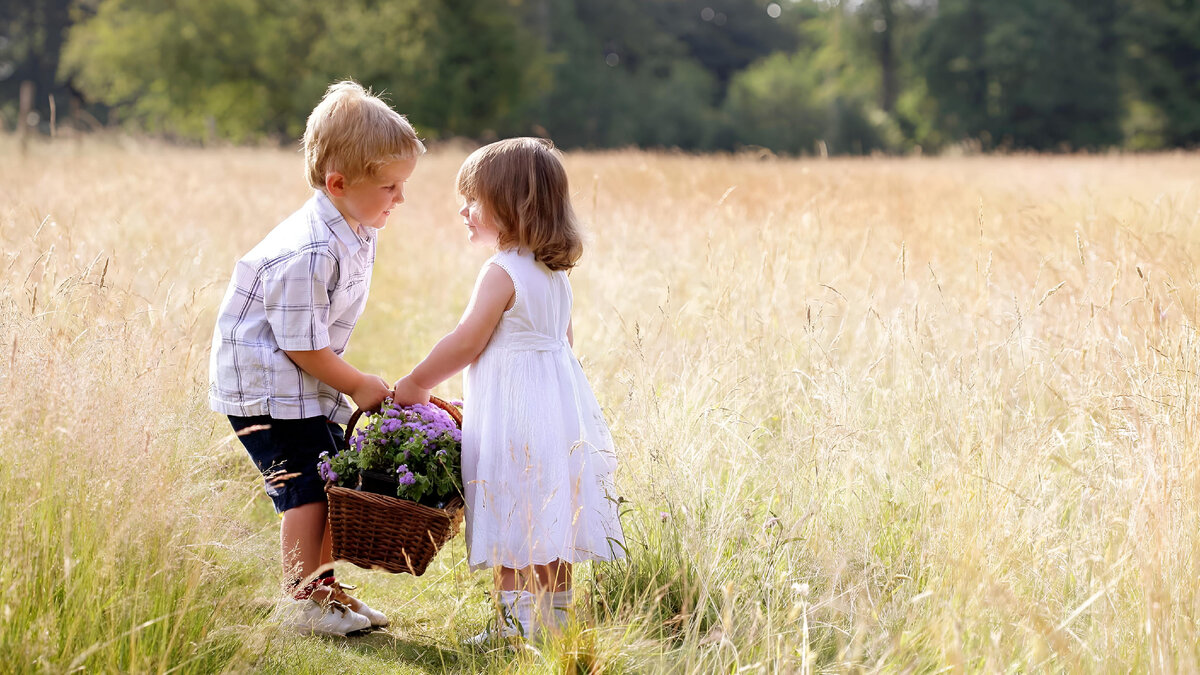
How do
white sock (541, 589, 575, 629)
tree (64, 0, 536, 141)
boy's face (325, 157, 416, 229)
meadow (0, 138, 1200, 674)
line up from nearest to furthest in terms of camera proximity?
meadow (0, 138, 1200, 674)
white sock (541, 589, 575, 629)
boy's face (325, 157, 416, 229)
tree (64, 0, 536, 141)

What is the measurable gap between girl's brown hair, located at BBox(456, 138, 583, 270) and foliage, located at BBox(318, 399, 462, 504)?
54cm

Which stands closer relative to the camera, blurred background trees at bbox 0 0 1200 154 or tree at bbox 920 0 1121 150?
blurred background trees at bbox 0 0 1200 154

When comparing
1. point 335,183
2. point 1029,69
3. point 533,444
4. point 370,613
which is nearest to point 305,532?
point 370,613

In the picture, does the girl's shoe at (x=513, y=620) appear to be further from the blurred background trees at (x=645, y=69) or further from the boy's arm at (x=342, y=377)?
the blurred background trees at (x=645, y=69)

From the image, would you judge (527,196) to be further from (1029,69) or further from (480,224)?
(1029,69)

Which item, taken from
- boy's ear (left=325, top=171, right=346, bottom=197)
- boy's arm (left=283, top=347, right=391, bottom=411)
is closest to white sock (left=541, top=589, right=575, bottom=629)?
boy's arm (left=283, top=347, right=391, bottom=411)

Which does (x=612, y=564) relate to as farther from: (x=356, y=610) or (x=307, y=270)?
(x=307, y=270)

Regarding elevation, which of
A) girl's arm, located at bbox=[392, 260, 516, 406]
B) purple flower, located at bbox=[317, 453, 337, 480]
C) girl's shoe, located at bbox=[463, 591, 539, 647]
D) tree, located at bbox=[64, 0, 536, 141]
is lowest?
girl's shoe, located at bbox=[463, 591, 539, 647]

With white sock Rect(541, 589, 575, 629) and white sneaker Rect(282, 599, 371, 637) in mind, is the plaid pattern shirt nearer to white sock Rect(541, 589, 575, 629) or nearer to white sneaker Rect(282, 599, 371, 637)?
white sneaker Rect(282, 599, 371, 637)

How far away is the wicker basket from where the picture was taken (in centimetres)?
251

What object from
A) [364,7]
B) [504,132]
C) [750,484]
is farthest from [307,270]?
[504,132]

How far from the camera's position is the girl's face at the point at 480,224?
2719mm

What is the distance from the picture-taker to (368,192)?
111 inches

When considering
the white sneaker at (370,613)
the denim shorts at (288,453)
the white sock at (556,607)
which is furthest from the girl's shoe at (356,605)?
the white sock at (556,607)
